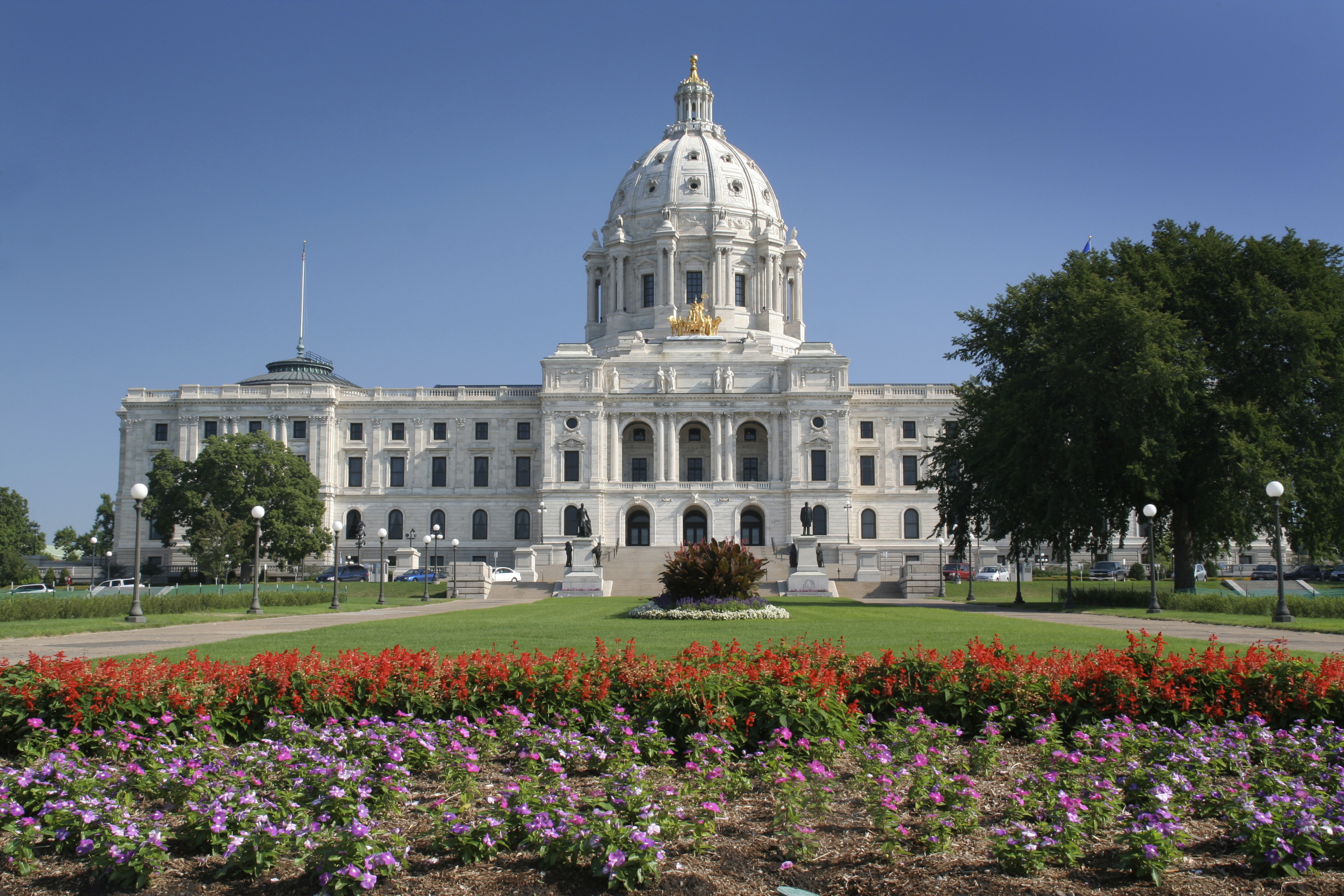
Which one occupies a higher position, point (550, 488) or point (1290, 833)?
point (550, 488)

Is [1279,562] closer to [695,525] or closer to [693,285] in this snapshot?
[695,525]

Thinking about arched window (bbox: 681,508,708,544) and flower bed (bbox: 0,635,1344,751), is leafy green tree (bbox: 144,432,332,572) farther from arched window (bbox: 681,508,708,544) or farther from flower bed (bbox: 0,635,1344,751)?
flower bed (bbox: 0,635,1344,751)

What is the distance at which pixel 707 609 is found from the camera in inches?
1315

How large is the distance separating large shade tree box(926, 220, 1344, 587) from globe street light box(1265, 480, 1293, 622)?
5038 millimetres

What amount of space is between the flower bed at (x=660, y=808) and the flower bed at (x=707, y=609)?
2094 cm

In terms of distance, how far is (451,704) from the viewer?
12.4m

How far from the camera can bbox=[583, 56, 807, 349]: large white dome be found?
98.6 meters

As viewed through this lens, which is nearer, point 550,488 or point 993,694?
point 993,694

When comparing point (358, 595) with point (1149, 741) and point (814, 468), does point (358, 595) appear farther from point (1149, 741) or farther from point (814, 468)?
point (1149, 741)

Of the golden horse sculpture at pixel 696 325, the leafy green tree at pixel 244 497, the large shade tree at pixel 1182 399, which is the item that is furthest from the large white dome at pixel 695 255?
the large shade tree at pixel 1182 399

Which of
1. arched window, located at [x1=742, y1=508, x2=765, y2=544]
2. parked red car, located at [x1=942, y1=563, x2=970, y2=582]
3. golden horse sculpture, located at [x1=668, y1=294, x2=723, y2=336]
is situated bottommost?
parked red car, located at [x1=942, y1=563, x2=970, y2=582]

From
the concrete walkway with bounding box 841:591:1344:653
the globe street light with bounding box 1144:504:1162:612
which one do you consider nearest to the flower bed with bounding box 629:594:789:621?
the concrete walkway with bounding box 841:591:1344:653

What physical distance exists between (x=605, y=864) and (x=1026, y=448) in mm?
37566

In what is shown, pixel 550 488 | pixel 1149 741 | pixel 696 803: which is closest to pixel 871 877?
pixel 696 803
